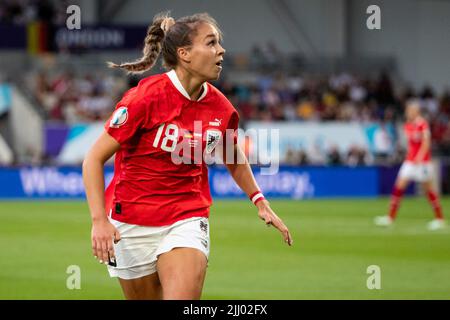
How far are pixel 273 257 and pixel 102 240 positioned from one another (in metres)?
8.94

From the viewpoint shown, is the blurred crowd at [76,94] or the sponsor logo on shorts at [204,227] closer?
the sponsor logo on shorts at [204,227]

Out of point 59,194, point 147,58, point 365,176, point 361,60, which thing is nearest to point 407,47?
point 361,60

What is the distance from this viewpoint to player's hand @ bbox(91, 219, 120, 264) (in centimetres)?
595

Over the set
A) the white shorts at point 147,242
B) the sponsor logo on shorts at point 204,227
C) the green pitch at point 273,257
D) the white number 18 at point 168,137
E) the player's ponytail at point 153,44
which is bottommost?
the green pitch at point 273,257

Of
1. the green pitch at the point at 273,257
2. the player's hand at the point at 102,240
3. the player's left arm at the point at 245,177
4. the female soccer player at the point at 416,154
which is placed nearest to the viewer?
A: the player's hand at the point at 102,240

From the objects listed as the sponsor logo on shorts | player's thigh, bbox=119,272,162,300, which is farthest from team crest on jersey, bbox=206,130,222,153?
player's thigh, bbox=119,272,162,300

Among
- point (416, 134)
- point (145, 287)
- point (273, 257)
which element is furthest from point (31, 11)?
point (145, 287)

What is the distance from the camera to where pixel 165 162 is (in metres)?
6.42

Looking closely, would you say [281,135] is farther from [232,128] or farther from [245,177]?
[232,128]

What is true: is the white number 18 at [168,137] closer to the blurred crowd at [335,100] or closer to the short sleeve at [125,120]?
the short sleeve at [125,120]

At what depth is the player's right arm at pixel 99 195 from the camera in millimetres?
5953

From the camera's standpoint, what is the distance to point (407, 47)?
130 feet

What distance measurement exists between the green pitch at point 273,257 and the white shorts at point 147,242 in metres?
4.42

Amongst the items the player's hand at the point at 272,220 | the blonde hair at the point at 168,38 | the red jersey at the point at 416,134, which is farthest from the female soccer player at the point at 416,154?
the blonde hair at the point at 168,38
